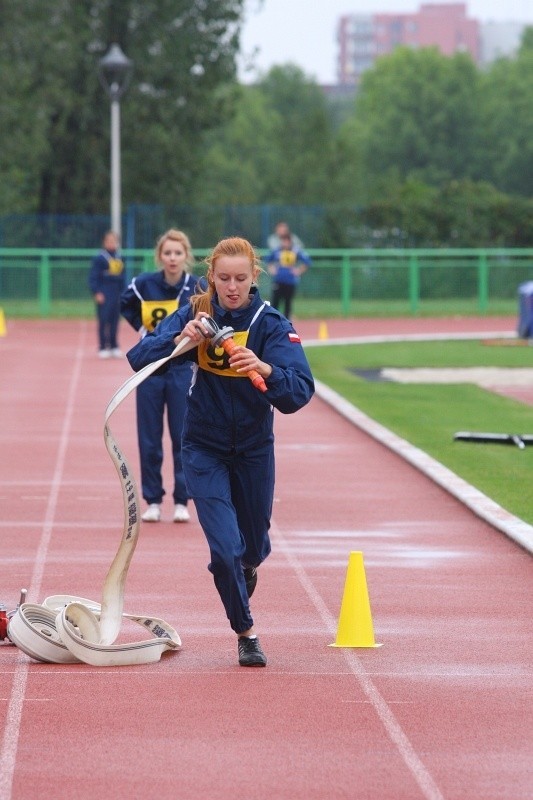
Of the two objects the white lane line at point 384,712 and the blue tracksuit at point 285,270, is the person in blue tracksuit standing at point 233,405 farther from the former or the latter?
the blue tracksuit at point 285,270

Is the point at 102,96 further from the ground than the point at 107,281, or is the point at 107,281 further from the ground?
the point at 102,96

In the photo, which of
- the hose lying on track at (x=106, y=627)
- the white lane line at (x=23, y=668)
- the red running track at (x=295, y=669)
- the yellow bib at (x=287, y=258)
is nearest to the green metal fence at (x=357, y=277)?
the yellow bib at (x=287, y=258)

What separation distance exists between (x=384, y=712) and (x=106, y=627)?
4.76 ft

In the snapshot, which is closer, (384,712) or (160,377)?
(384,712)

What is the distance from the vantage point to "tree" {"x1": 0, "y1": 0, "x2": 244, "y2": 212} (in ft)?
160

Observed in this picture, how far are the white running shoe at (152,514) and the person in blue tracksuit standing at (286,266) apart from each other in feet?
63.3

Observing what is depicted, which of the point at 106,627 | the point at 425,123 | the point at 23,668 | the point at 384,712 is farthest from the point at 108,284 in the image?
the point at 425,123

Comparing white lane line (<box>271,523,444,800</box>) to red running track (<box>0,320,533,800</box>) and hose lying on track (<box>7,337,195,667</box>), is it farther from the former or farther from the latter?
hose lying on track (<box>7,337,195,667</box>)

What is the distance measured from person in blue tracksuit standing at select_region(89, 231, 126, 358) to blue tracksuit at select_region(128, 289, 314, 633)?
1957 cm

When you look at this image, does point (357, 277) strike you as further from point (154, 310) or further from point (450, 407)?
point (154, 310)

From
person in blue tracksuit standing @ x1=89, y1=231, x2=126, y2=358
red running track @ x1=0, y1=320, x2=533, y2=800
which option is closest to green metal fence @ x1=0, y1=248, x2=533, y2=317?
person in blue tracksuit standing @ x1=89, y1=231, x2=126, y2=358

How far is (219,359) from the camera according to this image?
273 inches

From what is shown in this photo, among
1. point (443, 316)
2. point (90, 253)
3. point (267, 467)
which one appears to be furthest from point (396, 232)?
point (267, 467)

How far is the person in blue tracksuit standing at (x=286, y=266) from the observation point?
3094 centimetres
